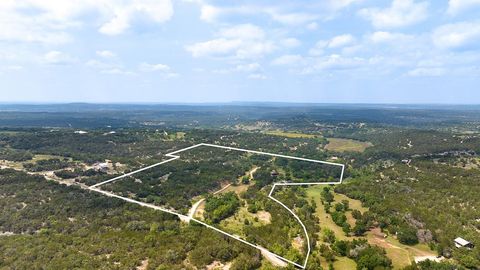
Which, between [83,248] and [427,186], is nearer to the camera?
[83,248]

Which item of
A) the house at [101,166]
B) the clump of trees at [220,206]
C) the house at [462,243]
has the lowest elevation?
the clump of trees at [220,206]

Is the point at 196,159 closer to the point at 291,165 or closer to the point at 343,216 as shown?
the point at 291,165

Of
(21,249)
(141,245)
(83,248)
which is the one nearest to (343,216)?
(141,245)

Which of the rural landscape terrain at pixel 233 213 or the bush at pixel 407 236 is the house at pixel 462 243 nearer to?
the rural landscape terrain at pixel 233 213

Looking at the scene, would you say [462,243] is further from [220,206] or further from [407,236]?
[220,206]

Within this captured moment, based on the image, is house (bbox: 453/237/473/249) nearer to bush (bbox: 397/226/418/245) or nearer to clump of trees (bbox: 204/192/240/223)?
bush (bbox: 397/226/418/245)

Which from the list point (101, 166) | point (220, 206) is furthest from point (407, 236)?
point (101, 166)

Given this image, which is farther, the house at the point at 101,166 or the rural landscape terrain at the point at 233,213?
the house at the point at 101,166

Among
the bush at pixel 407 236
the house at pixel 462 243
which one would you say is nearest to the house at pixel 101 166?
the bush at pixel 407 236

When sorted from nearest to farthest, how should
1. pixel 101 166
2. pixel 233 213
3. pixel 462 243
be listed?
pixel 462 243 → pixel 233 213 → pixel 101 166

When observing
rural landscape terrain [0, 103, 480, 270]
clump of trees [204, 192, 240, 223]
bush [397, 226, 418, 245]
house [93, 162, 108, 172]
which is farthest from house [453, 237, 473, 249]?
house [93, 162, 108, 172]

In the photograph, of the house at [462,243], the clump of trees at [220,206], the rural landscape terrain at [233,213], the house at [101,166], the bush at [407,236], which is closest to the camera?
the rural landscape terrain at [233,213]
